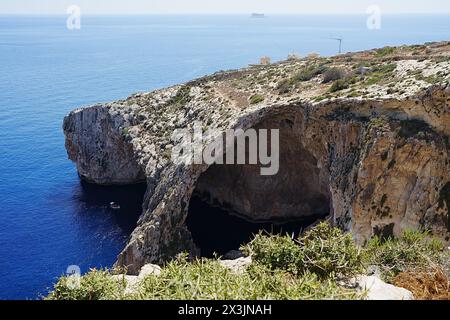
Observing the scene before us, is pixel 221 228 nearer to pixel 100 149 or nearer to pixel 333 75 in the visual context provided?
pixel 333 75

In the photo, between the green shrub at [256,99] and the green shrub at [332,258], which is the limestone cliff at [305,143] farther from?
the green shrub at [332,258]

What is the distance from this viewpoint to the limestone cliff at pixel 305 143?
1644 inches

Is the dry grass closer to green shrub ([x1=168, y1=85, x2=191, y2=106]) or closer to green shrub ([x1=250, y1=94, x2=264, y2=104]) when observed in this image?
green shrub ([x1=250, y1=94, x2=264, y2=104])

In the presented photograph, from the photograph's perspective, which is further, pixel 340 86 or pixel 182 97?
pixel 182 97

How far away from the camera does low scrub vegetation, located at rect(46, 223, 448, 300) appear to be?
16.7 meters

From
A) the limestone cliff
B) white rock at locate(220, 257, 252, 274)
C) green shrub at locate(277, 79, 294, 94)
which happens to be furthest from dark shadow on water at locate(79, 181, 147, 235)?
white rock at locate(220, 257, 252, 274)

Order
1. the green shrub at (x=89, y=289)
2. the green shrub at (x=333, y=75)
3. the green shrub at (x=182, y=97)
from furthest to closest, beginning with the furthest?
1. the green shrub at (x=182, y=97)
2. the green shrub at (x=333, y=75)
3. the green shrub at (x=89, y=289)

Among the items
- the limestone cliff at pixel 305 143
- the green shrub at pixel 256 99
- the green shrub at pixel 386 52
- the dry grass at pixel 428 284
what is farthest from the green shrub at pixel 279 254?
the green shrub at pixel 386 52

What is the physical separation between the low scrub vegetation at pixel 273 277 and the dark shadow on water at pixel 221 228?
36.9 metres

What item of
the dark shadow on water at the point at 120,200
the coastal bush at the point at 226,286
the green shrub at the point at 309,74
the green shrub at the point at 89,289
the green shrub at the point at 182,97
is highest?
the green shrub at the point at 309,74

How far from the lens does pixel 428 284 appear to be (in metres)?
18.8

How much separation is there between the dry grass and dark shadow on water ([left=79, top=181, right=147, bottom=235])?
50.1m

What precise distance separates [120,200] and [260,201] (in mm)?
23663

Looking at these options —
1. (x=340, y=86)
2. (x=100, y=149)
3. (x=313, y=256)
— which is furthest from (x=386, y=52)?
(x=313, y=256)
